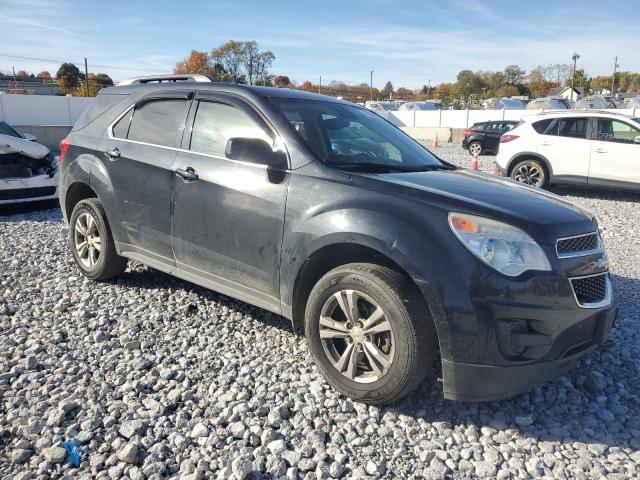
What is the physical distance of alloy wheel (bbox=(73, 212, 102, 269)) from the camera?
4.84 m

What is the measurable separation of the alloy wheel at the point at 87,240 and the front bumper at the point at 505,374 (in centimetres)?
339

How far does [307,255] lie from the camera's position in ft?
10.4

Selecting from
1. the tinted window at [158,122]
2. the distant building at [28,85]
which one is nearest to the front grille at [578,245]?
the tinted window at [158,122]

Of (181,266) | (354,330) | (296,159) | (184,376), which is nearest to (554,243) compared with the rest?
(354,330)

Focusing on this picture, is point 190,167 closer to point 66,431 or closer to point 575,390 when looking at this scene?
point 66,431

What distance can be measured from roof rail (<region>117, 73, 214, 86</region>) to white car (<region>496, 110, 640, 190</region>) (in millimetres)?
7604

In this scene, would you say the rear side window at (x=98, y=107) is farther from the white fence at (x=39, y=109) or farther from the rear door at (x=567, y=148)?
the white fence at (x=39, y=109)

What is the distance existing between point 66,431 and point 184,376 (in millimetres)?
764

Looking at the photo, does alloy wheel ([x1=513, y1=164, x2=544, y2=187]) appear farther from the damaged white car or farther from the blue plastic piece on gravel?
the blue plastic piece on gravel

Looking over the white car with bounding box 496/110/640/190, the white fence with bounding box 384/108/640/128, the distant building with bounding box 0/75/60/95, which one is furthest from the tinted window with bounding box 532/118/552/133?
the distant building with bounding box 0/75/60/95

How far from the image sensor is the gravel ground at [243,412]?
257 centimetres

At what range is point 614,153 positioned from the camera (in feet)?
33.1

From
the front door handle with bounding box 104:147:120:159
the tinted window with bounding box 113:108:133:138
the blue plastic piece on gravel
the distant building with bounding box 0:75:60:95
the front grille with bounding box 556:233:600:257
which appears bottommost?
the blue plastic piece on gravel

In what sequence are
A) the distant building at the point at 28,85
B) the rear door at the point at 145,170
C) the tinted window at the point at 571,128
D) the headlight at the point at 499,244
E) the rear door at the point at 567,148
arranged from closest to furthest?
the headlight at the point at 499,244 < the rear door at the point at 145,170 < the rear door at the point at 567,148 < the tinted window at the point at 571,128 < the distant building at the point at 28,85
